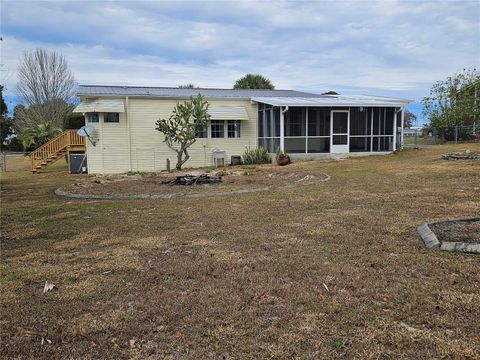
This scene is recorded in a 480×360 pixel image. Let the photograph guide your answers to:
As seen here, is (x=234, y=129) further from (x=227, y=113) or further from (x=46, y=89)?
(x=46, y=89)

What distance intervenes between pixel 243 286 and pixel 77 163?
714 inches

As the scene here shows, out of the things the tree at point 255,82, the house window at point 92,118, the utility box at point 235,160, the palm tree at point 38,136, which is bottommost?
the utility box at point 235,160

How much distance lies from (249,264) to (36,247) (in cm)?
310

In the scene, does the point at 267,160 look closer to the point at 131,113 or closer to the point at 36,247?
the point at 131,113

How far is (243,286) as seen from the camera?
3.78 metres

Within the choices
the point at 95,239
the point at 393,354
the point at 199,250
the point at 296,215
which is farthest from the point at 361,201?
the point at 393,354

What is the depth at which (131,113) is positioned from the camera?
1989cm

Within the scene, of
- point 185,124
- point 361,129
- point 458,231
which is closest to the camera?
point 458,231

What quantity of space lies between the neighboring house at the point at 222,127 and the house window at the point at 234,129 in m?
0.19

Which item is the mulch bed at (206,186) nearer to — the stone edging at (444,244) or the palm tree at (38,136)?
the stone edging at (444,244)

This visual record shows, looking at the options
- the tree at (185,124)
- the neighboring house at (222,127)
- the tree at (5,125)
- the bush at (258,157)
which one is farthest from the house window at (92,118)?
the tree at (5,125)

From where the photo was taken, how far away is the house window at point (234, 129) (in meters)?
21.6

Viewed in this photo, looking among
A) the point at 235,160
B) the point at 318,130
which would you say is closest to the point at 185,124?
the point at 235,160

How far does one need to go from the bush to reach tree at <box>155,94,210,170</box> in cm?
271
